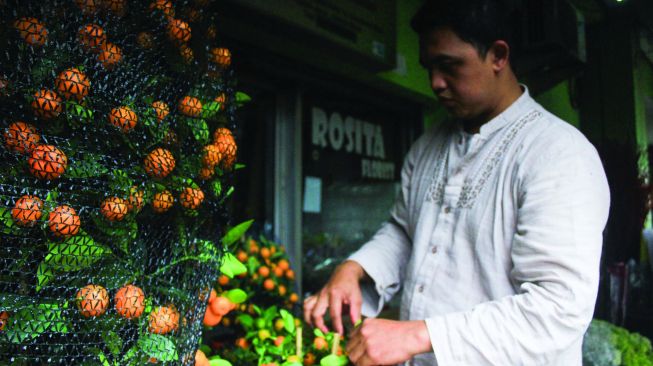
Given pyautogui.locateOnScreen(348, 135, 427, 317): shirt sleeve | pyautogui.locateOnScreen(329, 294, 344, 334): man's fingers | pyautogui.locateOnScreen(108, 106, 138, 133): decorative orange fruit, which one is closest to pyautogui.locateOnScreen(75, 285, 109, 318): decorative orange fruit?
pyautogui.locateOnScreen(108, 106, 138, 133): decorative orange fruit

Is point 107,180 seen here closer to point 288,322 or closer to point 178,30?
point 178,30

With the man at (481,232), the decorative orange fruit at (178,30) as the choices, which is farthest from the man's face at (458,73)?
the decorative orange fruit at (178,30)

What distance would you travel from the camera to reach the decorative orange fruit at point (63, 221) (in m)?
0.63

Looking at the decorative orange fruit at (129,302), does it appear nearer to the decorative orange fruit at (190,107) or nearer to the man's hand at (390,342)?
the decorative orange fruit at (190,107)

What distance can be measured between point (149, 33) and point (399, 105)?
8.24 feet

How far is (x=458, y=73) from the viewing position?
3.96 ft

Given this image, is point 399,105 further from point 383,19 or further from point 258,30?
point 258,30

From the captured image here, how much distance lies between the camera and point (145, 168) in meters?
0.73

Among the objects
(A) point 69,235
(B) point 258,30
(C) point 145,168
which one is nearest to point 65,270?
(A) point 69,235

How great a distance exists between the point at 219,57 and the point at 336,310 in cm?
64

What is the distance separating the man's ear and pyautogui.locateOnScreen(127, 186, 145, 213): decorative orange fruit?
88 cm

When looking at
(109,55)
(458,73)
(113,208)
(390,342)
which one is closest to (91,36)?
(109,55)

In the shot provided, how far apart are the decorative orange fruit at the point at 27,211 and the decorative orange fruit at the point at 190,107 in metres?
0.25

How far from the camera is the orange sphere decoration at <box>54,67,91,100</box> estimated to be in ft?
2.11
